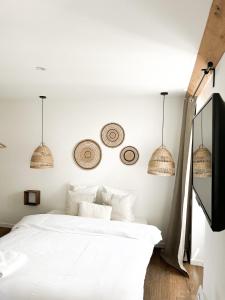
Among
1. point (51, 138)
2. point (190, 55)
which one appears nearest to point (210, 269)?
point (190, 55)

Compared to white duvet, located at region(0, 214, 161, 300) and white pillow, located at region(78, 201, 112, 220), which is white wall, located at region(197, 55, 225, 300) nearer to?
white duvet, located at region(0, 214, 161, 300)

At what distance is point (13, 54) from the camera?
2230 mm

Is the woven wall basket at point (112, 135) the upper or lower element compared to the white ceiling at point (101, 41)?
lower

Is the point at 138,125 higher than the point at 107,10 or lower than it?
lower

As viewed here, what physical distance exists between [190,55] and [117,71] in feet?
2.65

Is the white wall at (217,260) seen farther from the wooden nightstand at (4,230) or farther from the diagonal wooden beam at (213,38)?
the wooden nightstand at (4,230)

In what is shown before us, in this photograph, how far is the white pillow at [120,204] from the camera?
3617mm

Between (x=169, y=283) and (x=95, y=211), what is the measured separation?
1.29 m

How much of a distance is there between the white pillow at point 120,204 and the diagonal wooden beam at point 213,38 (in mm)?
2121

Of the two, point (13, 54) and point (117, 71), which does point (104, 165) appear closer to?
point (117, 71)

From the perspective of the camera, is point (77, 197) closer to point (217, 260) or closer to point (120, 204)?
point (120, 204)

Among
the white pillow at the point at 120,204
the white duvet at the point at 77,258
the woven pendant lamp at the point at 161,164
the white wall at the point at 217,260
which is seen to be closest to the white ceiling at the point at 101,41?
the white wall at the point at 217,260

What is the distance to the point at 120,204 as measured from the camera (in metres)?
3.64

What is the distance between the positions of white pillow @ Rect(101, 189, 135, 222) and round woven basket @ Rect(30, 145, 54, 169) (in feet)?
3.25
